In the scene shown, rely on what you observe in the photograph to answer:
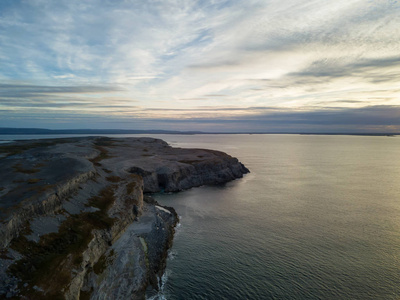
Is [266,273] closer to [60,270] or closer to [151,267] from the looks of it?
[151,267]

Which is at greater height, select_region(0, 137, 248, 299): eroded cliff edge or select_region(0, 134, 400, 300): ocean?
select_region(0, 137, 248, 299): eroded cliff edge

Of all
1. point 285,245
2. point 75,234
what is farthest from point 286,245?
point 75,234

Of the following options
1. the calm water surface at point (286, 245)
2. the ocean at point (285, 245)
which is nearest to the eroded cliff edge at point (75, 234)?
the ocean at point (285, 245)

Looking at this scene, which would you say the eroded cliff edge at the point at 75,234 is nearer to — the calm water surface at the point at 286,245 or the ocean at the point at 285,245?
the ocean at the point at 285,245

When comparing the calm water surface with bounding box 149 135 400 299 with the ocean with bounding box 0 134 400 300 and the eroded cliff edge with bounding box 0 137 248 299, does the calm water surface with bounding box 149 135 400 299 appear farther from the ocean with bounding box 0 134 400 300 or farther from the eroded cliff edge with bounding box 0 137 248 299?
the eroded cliff edge with bounding box 0 137 248 299

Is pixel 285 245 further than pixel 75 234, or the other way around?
pixel 285 245

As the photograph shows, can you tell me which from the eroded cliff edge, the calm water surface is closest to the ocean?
the calm water surface

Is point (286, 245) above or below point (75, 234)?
below

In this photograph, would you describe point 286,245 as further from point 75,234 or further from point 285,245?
point 75,234
